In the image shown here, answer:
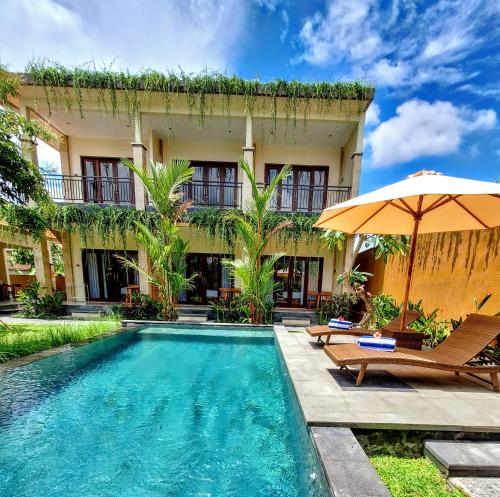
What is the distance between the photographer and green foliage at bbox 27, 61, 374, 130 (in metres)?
7.56

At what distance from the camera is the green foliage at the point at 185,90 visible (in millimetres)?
7562

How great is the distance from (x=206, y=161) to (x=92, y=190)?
15.9ft

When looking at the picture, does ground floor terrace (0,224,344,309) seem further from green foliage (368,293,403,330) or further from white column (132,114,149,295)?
green foliage (368,293,403,330)

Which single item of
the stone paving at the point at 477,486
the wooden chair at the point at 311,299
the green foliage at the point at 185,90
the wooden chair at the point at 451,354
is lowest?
the wooden chair at the point at 311,299

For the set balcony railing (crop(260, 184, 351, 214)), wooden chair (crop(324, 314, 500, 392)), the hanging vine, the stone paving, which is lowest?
the stone paving

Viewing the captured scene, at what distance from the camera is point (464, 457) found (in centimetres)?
202

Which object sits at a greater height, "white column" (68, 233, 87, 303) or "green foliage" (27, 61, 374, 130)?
"green foliage" (27, 61, 374, 130)

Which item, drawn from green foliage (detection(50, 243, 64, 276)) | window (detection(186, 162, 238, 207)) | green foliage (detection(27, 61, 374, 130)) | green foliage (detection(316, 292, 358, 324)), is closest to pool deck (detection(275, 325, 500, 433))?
green foliage (detection(316, 292, 358, 324))

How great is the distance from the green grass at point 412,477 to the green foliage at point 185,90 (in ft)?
27.6

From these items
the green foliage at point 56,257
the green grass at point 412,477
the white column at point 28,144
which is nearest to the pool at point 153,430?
the green grass at point 412,477

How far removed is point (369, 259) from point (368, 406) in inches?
330

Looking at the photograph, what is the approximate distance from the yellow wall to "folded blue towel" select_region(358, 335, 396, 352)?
2.46 m

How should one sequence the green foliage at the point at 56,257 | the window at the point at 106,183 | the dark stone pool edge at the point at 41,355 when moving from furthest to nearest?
1. the green foliage at the point at 56,257
2. the window at the point at 106,183
3. the dark stone pool edge at the point at 41,355

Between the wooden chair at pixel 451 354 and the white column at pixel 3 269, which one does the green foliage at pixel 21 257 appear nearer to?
the white column at pixel 3 269
